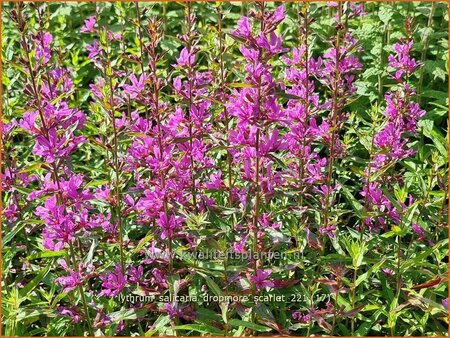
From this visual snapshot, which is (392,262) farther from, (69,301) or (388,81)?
(388,81)

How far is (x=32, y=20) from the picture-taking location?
23.2 ft

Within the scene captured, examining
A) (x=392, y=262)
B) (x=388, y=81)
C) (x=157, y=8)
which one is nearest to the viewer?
(x=392, y=262)

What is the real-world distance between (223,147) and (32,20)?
4.48 meters

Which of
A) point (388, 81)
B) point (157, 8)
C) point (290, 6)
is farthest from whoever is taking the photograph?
point (157, 8)

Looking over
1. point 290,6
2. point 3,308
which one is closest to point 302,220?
point 3,308

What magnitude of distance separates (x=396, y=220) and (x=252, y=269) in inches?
43.5

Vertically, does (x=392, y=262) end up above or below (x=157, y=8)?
below

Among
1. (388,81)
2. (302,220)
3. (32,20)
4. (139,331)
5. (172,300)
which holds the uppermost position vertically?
(32,20)

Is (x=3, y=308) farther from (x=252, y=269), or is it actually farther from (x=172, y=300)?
(x=252, y=269)

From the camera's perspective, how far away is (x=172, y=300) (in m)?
3.74

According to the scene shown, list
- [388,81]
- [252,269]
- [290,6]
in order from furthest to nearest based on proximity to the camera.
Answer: [290,6] < [388,81] < [252,269]

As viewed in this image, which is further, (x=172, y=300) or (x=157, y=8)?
(x=157, y=8)

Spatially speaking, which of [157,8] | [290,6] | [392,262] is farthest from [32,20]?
[392,262]

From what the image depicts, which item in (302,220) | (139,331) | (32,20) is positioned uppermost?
(32,20)
